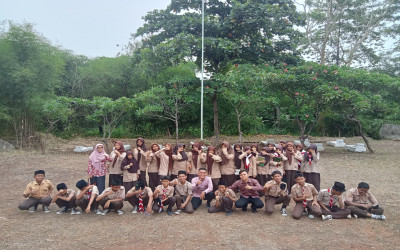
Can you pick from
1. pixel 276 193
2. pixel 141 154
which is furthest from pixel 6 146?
pixel 276 193

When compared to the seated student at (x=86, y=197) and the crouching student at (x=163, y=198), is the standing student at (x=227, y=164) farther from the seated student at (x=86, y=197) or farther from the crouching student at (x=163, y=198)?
the seated student at (x=86, y=197)

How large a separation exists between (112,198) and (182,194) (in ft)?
3.99

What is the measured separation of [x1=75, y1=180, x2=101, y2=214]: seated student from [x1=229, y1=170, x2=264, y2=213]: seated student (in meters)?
2.41

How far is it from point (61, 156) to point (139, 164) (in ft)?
21.3

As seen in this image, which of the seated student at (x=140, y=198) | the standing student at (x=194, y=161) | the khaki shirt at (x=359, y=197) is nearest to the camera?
the khaki shirt at (x=359, y=197)

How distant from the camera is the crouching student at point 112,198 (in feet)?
16.0

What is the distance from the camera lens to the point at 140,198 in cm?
503

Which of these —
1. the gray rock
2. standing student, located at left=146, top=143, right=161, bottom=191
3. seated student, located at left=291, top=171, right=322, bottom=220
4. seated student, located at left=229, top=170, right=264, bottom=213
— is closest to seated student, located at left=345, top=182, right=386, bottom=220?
seated student, located at left=291, top=171, right=322, bottom=220

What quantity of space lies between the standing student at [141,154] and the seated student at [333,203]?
3.32 meters

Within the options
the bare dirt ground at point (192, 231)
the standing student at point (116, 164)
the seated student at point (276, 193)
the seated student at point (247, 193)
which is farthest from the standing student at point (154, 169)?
the seated student at point (276, 193)

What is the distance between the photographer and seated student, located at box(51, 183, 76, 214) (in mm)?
4898

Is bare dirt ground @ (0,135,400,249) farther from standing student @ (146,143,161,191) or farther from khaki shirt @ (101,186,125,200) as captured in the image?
standing student @ (146,143,161,191)

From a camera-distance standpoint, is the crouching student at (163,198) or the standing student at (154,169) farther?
the standing student at (154,169)

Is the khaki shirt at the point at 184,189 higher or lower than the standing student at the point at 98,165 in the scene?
lower
